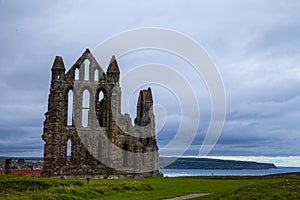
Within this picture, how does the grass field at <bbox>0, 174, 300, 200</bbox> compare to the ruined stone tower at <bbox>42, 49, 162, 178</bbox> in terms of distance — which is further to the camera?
the ruined stone tower at <bbox>42, 49, 162, 178</bbox>

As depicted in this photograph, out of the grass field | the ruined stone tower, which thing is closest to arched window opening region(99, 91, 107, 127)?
the ruined stone tower

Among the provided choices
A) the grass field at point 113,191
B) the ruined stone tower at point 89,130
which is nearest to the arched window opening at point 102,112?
the ruined stone tower at point 89,130

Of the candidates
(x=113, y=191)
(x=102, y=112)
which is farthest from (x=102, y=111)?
(x=113, y=191)

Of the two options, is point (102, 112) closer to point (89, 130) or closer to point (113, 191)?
point (89, 130)

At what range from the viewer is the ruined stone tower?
63.8 metres

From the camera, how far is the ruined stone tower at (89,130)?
63844 millimetres

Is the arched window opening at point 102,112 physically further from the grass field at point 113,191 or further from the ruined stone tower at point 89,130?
the grass field at point 113,191

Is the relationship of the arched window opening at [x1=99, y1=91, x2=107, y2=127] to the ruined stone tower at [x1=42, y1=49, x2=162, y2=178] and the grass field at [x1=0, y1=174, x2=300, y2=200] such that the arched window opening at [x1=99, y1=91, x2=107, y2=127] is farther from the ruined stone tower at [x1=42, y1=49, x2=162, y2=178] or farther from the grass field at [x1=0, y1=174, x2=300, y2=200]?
the grass field at [x1=0, y1=174, x2=300, y2=200]

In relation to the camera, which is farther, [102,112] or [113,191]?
[102,112]

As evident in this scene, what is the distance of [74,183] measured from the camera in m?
35.1

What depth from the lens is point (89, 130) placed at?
65.0 meters

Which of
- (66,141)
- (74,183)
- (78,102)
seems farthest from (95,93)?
(74,183)

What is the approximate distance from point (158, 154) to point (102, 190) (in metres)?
45.4

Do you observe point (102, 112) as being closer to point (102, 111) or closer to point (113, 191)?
point (102, 111)
